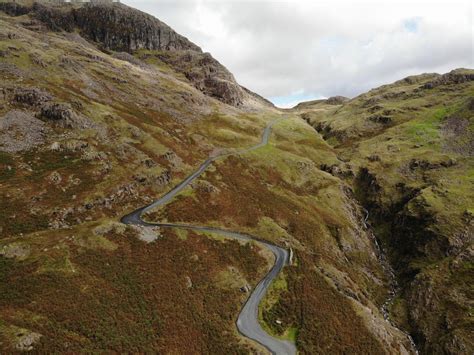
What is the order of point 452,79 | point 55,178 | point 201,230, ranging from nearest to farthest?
point 55,178 < point 201,230 < point 452,79

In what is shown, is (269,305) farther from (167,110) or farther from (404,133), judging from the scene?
(404,133)

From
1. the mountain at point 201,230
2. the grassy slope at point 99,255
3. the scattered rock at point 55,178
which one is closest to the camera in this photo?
the grassy slope at point 99,255

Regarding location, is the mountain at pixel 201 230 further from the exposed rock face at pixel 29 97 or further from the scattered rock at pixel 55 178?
the exposed rock face at pixel 29 97

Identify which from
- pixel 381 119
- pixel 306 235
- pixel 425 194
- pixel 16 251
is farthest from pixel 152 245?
pixel 381 119

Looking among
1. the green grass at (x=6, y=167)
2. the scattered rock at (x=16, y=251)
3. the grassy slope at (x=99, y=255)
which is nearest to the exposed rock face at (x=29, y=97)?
the grassy slope at (x=99, y=255)

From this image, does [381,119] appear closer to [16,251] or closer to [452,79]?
[452,79]

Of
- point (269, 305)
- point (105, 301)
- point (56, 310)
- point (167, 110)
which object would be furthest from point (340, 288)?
point (167, 110)

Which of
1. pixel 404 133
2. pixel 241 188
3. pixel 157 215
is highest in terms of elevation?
pixel 404 133
